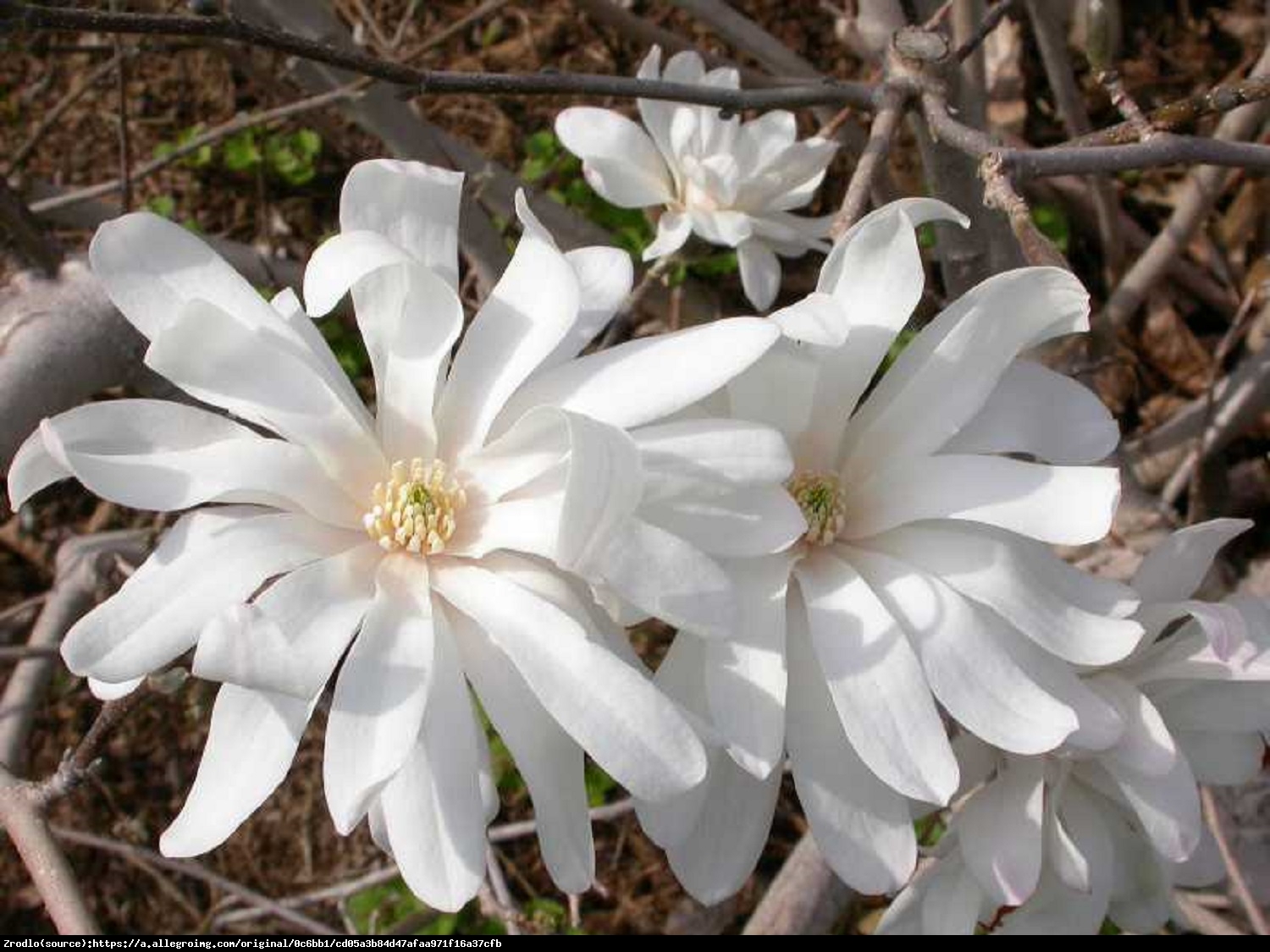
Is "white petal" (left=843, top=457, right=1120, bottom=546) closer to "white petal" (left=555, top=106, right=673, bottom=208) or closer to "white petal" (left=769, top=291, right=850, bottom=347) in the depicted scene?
"white petal" (left=769, top=291, right=850, bottom=347)

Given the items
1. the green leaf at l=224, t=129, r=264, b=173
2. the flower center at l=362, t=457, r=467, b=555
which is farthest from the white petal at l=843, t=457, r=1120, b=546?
the green leaf at l=224, t=129, r=264, b=173

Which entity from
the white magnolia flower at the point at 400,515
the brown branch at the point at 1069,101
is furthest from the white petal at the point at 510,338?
the brown branch at the point at 1069,101

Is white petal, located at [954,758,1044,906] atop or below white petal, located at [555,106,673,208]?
below

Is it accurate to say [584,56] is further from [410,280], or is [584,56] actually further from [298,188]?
[410,280]

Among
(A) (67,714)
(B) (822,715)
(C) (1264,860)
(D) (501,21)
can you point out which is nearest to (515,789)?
(A) (67,714)

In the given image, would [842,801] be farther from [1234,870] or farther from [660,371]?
[1234,870]

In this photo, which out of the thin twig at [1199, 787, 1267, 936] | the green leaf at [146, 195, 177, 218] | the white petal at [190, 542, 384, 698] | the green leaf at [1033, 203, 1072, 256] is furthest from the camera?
the green leaf at [146, 195, 177, 218]
